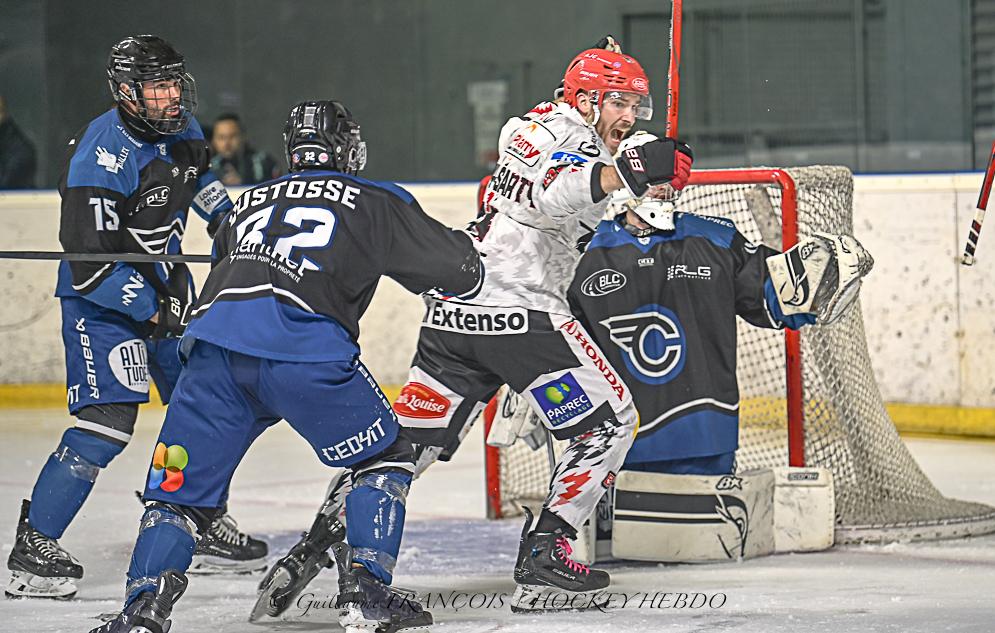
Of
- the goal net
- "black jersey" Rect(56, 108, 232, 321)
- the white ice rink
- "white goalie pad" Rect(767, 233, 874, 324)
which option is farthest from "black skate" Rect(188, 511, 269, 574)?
"white goalie pad" Rect(767, 233, 874, 324)

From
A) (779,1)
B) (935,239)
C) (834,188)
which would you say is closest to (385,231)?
(834,188)

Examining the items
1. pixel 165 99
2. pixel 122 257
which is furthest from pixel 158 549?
pixel 165 99

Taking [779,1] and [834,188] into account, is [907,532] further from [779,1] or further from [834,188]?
[779,1]

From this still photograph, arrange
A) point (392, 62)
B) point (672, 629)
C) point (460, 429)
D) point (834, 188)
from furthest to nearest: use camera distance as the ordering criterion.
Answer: point (392, 62) → point (834, 188) → point (460, 429) → point (672, 629)

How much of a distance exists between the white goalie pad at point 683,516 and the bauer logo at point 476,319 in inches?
28.1

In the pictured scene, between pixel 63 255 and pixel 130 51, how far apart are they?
0.62 m

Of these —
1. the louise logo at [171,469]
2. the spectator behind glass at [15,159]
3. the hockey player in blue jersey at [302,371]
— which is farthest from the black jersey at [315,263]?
the spectator behind glass at [15,159]

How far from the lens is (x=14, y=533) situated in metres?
4.88

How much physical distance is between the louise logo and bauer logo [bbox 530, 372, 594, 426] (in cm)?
97

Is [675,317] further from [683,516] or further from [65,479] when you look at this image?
[65,479]

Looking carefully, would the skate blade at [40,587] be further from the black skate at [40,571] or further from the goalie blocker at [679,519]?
the goalie blocker at [679,519]

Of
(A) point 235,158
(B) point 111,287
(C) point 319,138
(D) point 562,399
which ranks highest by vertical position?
(A) point 235,158

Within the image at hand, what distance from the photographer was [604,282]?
4.41 m

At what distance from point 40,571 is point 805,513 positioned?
1962 mm
